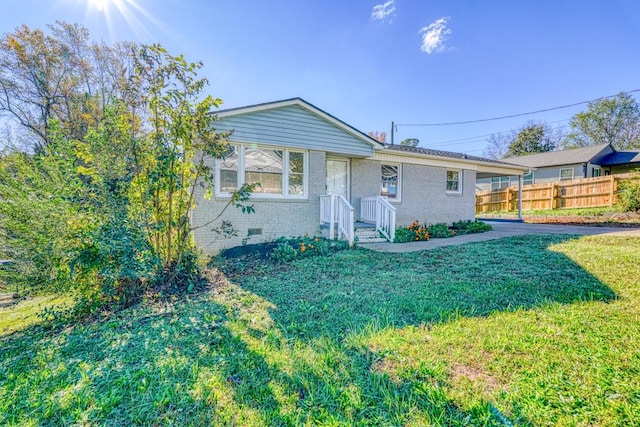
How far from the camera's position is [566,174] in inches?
878

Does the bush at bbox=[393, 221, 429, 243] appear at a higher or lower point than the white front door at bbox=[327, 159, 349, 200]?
lower

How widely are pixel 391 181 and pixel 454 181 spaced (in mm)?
3296

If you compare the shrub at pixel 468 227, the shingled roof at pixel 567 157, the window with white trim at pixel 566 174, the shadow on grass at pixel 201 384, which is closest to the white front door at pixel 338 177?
the shrub at pixel 468 227

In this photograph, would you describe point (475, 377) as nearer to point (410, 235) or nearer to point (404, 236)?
point (404, 236)

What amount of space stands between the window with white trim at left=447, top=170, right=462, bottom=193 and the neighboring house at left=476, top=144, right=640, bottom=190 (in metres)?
12.5

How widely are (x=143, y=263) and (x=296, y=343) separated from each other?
108 inches

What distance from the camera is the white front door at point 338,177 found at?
9812 millimetres

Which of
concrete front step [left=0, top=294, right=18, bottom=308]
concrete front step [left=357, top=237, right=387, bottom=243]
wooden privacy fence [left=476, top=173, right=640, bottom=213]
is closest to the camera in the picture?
concrete front step [left=0, top=294, right=18, bottom=308]

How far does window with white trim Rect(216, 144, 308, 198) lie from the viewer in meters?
7.61

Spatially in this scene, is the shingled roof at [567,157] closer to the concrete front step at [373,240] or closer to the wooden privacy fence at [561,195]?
the wooden privacy fence at [561,195]

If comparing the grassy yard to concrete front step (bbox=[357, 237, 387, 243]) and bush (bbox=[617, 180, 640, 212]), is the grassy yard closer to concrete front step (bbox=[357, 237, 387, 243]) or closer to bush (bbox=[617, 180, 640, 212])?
concrete front step (bbox=[357, 237, 387, 243])

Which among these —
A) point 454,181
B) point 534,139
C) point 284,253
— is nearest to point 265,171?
point 284,253

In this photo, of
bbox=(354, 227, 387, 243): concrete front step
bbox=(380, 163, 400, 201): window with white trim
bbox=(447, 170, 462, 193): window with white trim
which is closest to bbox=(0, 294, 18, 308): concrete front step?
bbox=(354, 227, 387, 243): concrete front step

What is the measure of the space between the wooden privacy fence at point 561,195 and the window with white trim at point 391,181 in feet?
36.1
